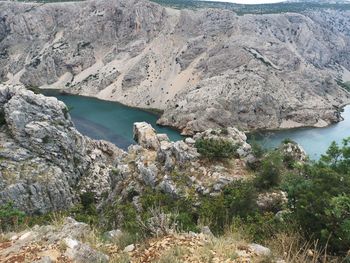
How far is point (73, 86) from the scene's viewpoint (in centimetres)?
14925

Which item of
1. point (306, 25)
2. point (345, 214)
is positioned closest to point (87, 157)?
point (345, 214)

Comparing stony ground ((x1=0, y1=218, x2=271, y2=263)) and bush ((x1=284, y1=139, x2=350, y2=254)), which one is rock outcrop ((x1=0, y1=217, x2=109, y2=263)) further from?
bush ((x1=284, y1=139, x2=350, y2=254))

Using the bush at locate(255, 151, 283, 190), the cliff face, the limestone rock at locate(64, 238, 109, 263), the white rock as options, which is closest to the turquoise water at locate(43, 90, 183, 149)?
the cliff face

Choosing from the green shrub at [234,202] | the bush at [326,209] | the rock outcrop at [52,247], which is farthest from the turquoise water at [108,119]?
the rock outcrop at [52,247]

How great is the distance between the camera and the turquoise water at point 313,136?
298ft

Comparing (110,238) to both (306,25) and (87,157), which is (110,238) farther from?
(306,25)

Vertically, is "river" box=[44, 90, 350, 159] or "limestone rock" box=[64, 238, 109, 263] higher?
"limestone rock" box=[64, 238, 109, 263]

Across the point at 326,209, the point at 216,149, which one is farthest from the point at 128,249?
the point at 216,149

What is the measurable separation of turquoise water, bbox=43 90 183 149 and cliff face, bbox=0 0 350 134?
568 cm

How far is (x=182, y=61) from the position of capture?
140 meters

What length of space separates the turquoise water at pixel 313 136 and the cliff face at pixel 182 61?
4.68 metres

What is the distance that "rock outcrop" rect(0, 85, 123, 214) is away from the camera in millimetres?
37188

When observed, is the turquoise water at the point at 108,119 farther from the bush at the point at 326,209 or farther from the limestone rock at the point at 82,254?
the limestone rock at the point at 82,254

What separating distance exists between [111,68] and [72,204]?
385 feet
